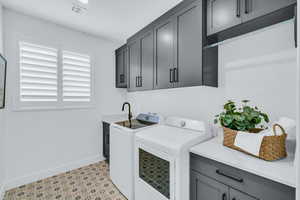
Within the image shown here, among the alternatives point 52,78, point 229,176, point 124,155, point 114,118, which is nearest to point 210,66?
point 229,176

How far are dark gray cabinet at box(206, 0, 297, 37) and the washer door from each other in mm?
1346

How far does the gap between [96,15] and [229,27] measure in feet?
6.08

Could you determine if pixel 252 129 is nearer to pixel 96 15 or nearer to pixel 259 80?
pixel 259 80

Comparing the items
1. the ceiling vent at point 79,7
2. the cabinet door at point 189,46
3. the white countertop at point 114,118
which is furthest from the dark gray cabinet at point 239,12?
the white countertop at point 114,118

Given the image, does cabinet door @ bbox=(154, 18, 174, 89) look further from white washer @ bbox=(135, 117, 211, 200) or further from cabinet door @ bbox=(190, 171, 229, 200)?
cabinet door @ bbox=(190, 171, 229, 200)

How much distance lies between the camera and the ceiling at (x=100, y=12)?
6.12 ft

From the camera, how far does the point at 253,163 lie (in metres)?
0.96

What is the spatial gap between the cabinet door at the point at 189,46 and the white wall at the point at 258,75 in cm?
37

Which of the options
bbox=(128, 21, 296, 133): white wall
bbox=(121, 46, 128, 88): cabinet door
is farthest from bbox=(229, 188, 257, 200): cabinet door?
bbox=(121, 46, 128, 88): cabinet door

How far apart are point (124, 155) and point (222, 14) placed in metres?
1.94

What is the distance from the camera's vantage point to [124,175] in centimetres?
191

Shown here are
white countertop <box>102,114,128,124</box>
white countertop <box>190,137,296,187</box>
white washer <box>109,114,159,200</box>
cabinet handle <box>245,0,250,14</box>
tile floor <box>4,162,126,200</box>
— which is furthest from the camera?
white countertop <box>102,114,128,124</box>

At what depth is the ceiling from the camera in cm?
186

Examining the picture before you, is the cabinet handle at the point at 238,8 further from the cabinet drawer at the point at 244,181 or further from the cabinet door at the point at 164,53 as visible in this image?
the cabinet drawer at the point at 244,181
